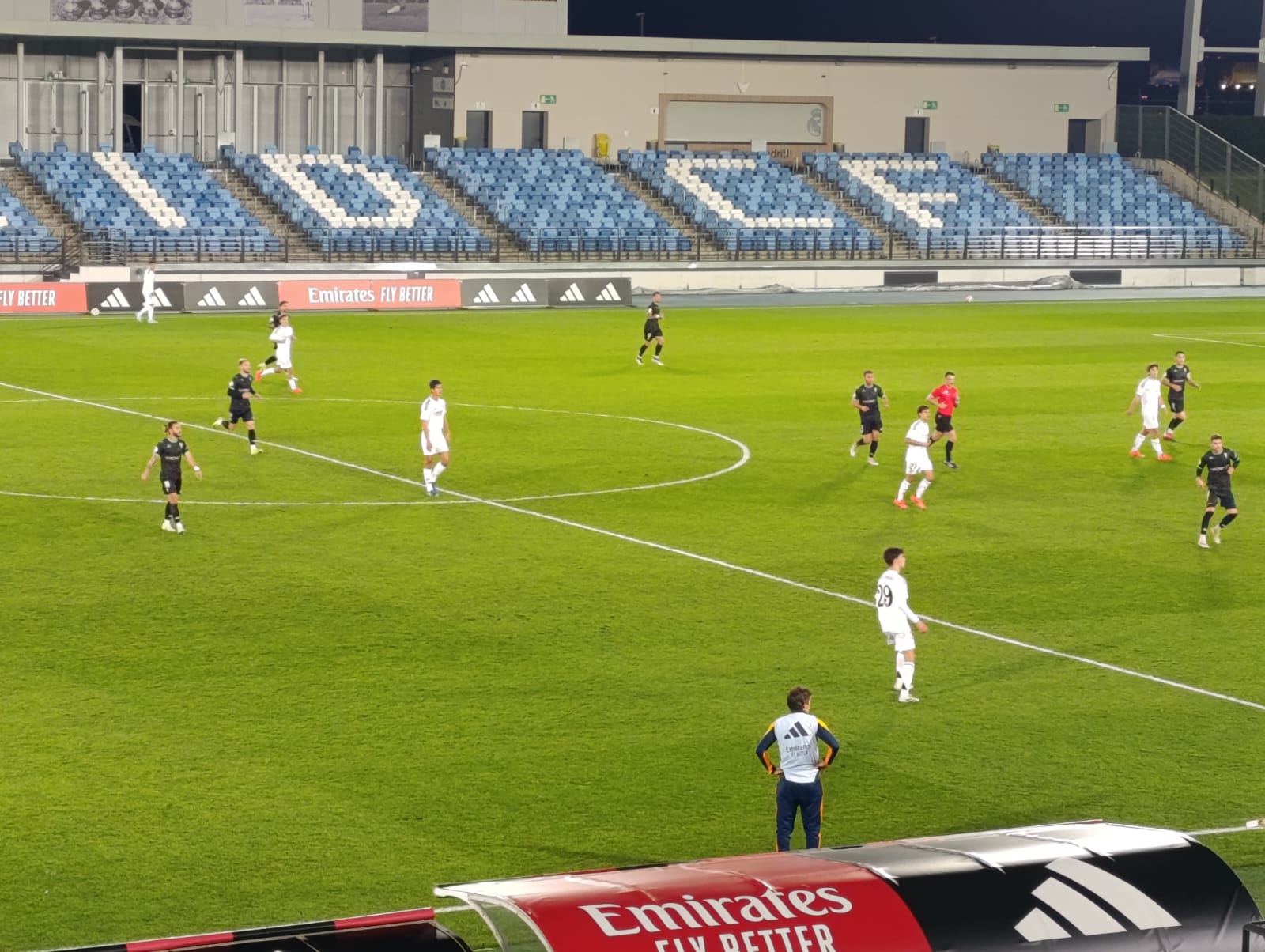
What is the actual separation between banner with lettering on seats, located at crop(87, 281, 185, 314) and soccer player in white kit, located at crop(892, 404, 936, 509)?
33469mm

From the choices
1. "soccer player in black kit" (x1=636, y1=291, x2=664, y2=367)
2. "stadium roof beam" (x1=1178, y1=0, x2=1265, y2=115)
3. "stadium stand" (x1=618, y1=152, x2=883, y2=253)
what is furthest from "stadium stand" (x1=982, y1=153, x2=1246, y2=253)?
"soccer player in black kit" (x1=636, y1=291, x2=664, y2=367)

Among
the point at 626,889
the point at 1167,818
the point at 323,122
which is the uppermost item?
the point at 323,122

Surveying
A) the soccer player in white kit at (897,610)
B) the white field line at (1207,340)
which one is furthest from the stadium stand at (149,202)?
the soccer player in white kit at (897,610)

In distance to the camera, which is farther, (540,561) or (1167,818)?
(540,561)

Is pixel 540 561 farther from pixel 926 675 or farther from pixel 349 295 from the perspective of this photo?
pixel 349 295

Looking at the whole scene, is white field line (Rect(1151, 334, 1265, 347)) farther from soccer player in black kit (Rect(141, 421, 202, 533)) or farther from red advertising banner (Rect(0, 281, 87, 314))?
soccer player in black kit (Rect(141, 421, 202, 533))

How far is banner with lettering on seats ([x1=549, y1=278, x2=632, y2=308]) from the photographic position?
205 ft

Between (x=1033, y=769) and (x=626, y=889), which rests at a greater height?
(x=626, y=889)

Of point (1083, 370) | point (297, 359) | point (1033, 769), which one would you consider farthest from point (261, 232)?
point (1033, 769)

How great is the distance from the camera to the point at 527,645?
20.2 meters

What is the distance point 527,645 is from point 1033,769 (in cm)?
606

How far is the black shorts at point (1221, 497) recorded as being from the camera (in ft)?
84.7

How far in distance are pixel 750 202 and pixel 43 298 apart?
31.4m

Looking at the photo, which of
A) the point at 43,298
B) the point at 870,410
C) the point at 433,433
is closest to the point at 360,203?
the point at 43,298
